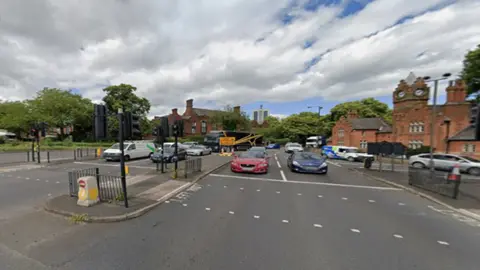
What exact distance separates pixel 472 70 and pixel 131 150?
24061 millimetres

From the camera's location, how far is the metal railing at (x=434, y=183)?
698cm

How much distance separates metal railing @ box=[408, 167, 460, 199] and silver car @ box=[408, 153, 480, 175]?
265 inches

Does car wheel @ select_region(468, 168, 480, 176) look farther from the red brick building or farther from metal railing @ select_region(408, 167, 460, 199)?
metal railing @ select_region(408, 167, 460, 199)

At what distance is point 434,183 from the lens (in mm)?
7914

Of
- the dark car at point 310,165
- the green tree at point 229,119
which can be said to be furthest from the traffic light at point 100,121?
the green tree at point 229,119

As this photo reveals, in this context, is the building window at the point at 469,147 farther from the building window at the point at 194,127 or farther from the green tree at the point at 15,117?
the green tree at the point at 15,117

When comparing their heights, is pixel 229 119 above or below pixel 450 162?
above

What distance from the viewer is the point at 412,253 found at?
349 centimetres

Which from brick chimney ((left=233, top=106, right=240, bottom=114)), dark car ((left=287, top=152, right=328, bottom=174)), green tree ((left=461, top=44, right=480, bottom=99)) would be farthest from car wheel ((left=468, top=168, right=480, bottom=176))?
brick chimney ((left=233, top=106, right=240, bottom=114))

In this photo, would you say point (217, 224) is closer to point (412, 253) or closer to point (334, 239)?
point (334, 239)

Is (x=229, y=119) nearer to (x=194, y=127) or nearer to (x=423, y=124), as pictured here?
(x=194, y=127)

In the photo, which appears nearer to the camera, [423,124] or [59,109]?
[423,124]

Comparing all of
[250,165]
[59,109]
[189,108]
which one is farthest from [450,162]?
[59,109]

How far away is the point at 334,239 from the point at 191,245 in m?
2.75
